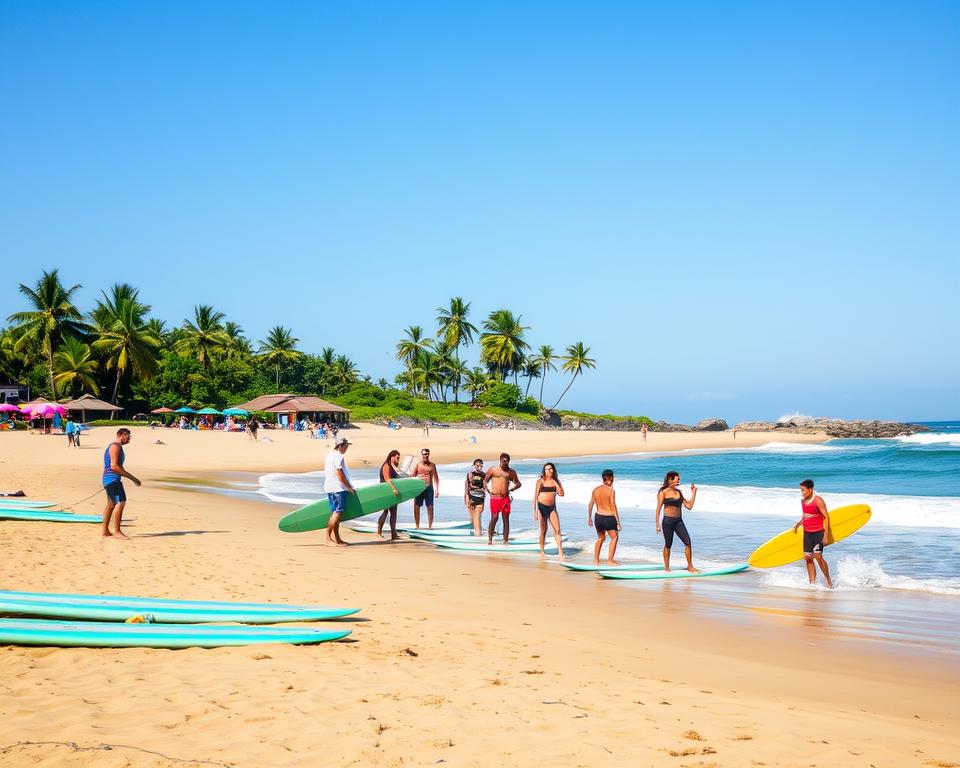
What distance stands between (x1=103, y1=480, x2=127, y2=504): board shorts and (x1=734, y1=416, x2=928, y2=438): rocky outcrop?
8443 centimetres

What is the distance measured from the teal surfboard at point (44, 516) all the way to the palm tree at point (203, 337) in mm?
53363

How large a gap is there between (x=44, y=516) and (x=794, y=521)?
14.1 metres

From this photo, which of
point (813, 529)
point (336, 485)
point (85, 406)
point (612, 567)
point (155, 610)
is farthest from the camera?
point (85, 406)

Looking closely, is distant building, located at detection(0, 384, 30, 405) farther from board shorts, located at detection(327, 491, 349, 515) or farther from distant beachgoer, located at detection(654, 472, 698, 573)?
distant beachgoer, located at detection(654, 472, 698, 573)

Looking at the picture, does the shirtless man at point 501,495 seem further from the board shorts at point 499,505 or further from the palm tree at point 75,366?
the palm tree at point 75,366

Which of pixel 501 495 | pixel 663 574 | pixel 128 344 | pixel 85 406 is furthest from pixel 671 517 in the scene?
pixel 128 344

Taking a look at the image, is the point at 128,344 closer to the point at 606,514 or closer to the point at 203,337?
the point at 203,337

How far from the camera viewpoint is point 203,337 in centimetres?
6316

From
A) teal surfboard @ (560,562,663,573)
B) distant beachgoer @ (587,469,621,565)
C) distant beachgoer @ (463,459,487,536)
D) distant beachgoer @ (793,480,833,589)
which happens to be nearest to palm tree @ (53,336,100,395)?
distant beachgoer @ (463,459,487,536)

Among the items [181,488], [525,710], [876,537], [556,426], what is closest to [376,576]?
[525,710]

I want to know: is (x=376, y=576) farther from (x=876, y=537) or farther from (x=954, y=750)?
(x=876, y=537)

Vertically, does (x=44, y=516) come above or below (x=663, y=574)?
above

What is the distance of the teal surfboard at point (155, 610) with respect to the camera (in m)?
5.50

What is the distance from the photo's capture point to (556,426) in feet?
260
